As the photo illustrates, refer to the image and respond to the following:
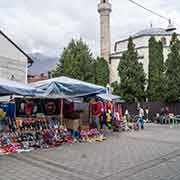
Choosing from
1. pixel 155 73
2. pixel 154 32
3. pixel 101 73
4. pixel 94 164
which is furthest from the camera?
pixel 154 32

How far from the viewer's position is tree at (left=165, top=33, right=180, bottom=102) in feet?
94.8

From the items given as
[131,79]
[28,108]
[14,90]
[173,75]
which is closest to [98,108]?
[28,108]

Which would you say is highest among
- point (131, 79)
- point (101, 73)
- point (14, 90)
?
point (101, 73)

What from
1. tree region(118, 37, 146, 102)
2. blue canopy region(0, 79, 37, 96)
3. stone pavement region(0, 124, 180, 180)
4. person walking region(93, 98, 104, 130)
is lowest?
stone pavement region(0, 124, 180, 180)

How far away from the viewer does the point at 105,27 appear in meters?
43.7

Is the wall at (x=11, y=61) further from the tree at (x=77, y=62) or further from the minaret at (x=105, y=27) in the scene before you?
the minaret at (x=105, y=27)

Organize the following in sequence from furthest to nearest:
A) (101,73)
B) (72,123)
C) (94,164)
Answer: (101,73) < (72,123) < (94,164)

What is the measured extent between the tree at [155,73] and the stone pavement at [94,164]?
19.8 meters

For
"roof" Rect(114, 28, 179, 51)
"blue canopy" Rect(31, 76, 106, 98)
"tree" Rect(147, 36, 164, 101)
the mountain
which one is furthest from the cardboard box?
the mountain

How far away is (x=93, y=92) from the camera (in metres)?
12.7

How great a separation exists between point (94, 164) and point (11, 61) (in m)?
13.9

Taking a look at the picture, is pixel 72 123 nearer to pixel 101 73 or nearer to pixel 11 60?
pixel 11 60

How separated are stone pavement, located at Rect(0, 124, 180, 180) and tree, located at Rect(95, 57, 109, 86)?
2586 cm

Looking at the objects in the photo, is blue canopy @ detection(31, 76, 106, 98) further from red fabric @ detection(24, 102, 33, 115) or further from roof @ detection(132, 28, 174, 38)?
roof @ detection(132, 28, 174, 38)
